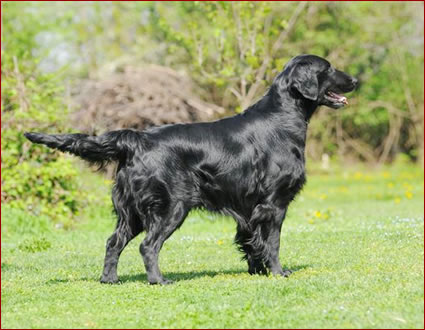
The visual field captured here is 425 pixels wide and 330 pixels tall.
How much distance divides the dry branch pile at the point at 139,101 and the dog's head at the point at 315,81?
9226 mm

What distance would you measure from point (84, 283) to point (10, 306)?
110 cm

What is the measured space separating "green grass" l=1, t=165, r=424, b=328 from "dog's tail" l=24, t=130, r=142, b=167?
120cm

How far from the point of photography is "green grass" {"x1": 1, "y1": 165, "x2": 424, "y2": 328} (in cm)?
523

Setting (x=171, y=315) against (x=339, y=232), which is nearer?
(x=171, y=315)

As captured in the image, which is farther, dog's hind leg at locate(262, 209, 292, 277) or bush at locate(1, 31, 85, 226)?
bush at locate(1, 31, 85, 226)

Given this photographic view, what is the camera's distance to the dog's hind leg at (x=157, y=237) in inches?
269

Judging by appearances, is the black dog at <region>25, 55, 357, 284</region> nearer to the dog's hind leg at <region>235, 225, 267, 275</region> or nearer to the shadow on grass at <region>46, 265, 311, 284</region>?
the dog's hind leg at <region>235, 225, 267, 275</region>

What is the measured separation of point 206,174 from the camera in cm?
709

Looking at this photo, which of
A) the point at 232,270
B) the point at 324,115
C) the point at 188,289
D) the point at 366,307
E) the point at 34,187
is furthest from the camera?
the point at 324,115

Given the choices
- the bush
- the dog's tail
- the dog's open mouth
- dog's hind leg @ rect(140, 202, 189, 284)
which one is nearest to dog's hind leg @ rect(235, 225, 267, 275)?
dog's hind leg @ rect(140, 202, 189, 284)

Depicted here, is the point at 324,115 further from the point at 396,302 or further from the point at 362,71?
the point at 396,302

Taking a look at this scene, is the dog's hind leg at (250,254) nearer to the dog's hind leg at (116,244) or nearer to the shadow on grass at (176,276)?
the shadow on grass at (176,276)

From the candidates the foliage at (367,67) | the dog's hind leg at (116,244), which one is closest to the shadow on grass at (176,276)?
the dog's hind leg at (116,244)

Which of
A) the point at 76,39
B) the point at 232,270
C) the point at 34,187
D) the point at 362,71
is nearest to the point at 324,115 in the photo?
the point at 362,71
